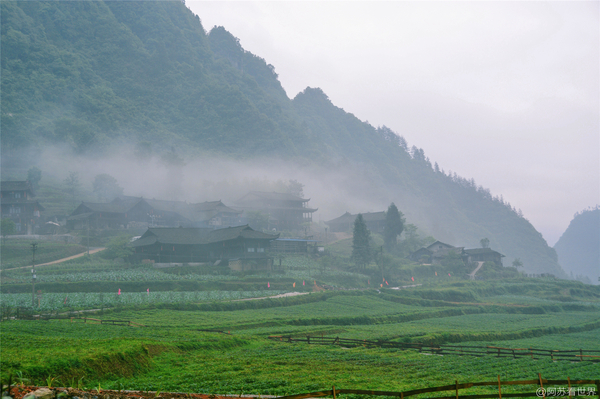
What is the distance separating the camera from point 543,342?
30.6 m

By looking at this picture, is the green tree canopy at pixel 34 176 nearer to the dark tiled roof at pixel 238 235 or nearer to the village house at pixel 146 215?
the village house at pixel 146 215

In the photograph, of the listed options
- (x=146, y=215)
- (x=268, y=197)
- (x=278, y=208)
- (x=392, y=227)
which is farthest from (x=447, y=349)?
(x=268, y=197)

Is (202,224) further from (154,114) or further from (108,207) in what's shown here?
(154,114)

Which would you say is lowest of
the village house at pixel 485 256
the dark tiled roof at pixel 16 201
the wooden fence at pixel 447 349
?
the wooden fence at pixel 447 349

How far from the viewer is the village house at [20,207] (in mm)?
75000

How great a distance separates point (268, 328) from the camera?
32.7 meters

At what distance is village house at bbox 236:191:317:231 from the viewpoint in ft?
330

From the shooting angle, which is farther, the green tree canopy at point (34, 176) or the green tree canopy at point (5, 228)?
the green tree canopy at point (34, 176)

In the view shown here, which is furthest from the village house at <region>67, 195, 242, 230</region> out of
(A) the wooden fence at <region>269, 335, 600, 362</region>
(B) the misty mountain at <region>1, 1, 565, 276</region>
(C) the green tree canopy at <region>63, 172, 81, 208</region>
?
(A) the wooden fence at <region>269, 335, 600, 362</region>

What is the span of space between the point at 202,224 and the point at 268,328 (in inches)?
2367

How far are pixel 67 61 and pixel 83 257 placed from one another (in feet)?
426

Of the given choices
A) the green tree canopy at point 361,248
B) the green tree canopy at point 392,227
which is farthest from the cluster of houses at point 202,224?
the green tree canopy at point 361,248

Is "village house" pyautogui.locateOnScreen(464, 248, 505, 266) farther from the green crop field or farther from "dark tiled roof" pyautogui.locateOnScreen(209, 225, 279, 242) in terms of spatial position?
"dark tiled roof" pyautogui.locateOnScreen(209, 225, 279, 242)

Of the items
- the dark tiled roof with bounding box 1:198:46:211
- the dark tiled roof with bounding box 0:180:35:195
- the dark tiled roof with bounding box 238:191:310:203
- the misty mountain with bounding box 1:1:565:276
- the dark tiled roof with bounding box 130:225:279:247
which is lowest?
→ the dark tiled roof with bounding box 130:225:279:247
